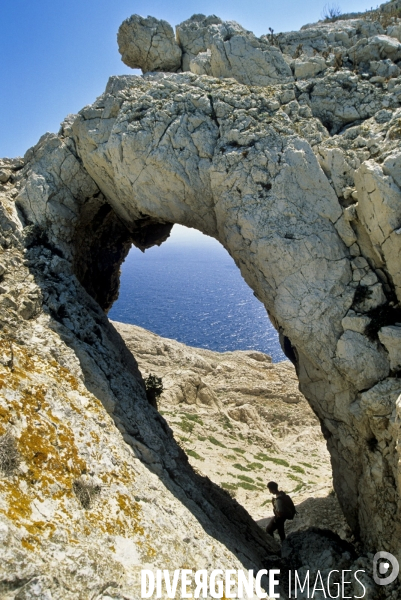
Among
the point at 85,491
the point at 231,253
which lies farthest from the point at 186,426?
the point at 85,491

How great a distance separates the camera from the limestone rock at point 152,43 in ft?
60.8

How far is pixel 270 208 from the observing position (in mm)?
12852

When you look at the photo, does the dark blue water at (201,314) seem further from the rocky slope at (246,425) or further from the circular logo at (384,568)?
the circular logo at (384,568)

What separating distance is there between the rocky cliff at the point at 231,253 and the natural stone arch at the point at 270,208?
0.06 meters

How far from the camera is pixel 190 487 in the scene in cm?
1109

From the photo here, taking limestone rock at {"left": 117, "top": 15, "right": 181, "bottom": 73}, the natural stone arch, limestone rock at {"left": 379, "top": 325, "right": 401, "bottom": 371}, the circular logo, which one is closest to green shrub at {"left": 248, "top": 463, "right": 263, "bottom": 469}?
the natural stone arch

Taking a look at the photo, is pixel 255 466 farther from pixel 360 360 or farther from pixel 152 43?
pixel 152 43

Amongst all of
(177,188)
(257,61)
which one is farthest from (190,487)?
(257,61)

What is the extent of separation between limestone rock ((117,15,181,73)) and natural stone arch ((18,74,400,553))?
387 cm

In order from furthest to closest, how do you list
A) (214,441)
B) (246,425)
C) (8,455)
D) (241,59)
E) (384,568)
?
(246,425) → (214,441) → (241,59) → (384,568) → (8,455)

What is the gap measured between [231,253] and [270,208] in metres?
2.20

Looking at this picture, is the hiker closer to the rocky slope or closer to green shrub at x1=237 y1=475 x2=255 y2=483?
the rocky slope

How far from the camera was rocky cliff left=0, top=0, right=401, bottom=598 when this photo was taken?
8109mm

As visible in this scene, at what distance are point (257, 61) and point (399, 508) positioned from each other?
633 inches
